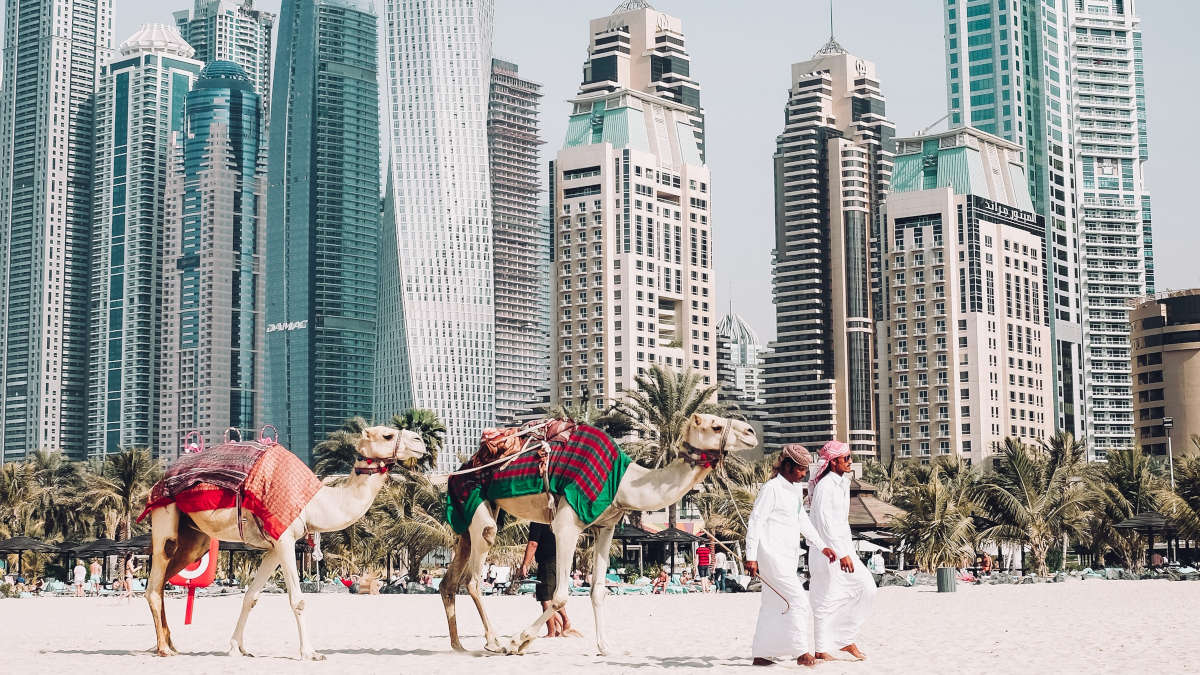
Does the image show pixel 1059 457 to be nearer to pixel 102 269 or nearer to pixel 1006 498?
pixel 1006 498

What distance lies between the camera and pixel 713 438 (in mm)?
15234

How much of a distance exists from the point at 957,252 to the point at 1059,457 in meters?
71.1

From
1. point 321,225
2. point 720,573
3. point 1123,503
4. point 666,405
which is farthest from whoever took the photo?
point 321,225

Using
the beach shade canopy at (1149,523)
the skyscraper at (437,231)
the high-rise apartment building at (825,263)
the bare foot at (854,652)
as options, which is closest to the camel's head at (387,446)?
the bare foot at (854,652)

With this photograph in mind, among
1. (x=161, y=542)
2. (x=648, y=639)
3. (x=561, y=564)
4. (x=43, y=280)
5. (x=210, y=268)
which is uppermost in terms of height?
(x=210, y=268)

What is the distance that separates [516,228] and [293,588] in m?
173

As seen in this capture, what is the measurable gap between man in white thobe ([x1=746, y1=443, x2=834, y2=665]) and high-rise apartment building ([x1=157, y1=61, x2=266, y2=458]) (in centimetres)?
18287

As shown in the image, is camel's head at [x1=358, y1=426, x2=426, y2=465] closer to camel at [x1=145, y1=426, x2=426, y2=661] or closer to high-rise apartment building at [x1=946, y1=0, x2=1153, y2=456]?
camel at [x1=145, y1=426, x2=426, y2=661]

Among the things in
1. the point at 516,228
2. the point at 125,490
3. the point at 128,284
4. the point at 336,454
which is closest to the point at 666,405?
the point at 125,490

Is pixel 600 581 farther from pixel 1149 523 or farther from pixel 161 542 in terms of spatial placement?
pixel 1149 523

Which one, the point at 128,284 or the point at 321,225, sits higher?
the point at 321,225

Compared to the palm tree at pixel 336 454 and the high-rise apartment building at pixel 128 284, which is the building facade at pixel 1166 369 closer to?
the palm tree at pixel 336 454

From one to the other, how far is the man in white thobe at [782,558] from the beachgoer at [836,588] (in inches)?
6.4

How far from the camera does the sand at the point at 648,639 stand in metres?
14.6
